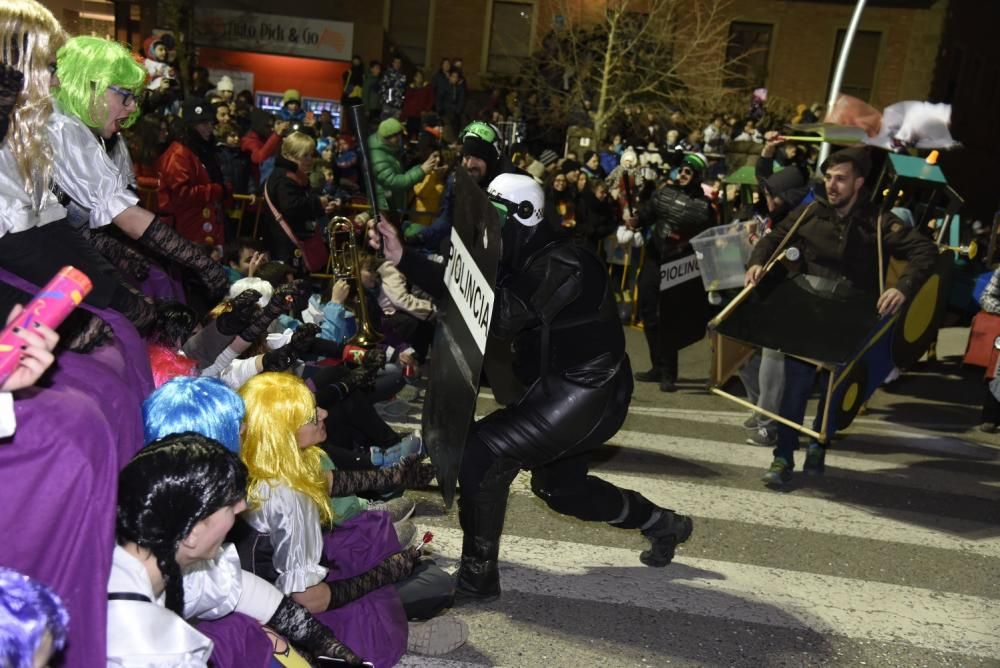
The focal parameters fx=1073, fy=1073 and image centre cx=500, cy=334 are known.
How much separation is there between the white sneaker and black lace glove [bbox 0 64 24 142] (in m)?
2.21

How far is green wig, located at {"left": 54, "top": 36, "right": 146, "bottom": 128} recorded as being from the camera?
3357 mm

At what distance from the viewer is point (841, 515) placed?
6.07 meters

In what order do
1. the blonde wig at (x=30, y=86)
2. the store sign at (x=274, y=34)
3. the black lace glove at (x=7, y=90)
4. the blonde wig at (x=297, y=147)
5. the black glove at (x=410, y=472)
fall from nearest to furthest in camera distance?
1. the black lace glove at (x=7, y=90)
2. the blonde wig at (x=30, y=86)
3. the black glove at (x=410, y=472)
4. the blonde wig at (x=297, y=147)
5. the store sign at (x=274, y=34)

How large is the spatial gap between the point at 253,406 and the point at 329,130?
1147cm

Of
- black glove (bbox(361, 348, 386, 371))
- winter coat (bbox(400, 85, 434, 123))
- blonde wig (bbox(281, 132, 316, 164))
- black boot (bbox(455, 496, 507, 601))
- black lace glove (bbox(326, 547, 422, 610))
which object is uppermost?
winter coat (bbox(400, 85, 434, 123))

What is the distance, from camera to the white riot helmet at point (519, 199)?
14.2 feet

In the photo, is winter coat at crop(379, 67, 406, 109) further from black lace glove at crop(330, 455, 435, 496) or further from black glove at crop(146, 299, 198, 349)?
black glove at crop(146, 299, 198, 349)

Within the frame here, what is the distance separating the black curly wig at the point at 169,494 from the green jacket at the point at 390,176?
7163mm

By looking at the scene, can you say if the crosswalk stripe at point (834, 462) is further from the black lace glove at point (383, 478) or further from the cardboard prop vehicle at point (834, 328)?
the black lace glove at point (383, 478)

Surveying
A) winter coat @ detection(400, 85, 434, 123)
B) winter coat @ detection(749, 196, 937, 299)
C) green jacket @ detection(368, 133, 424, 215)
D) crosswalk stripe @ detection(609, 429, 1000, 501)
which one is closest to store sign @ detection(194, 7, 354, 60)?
winter coat @ detection(400, 85, 434, 123)

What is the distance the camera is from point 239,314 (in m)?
3.91

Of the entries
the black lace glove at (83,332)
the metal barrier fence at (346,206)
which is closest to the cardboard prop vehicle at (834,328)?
the metal barrier fence at (346,206)

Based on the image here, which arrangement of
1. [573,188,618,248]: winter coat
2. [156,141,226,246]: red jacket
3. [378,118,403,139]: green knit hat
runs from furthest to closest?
1. [573,188,618,248]: winter coat
2. [378,118,403,139]: green knit hat
3. [156,141,226,246]: red jacket

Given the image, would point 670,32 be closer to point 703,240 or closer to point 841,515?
point 703,240
